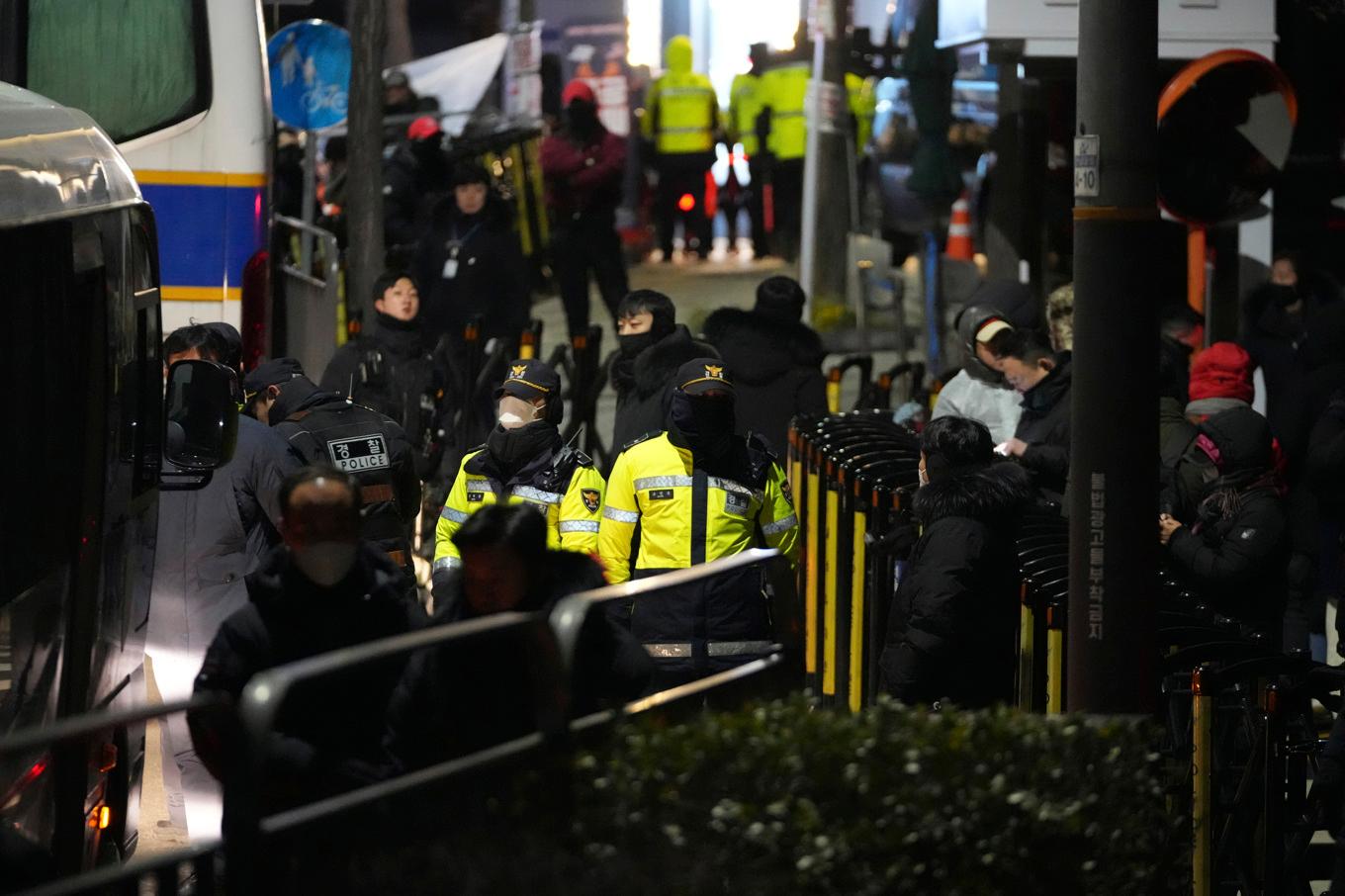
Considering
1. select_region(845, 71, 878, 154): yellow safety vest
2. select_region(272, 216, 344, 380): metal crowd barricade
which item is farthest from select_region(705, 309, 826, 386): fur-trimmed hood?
select_region(845, 71, 878, 154): yellow safety vest

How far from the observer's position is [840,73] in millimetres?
18219

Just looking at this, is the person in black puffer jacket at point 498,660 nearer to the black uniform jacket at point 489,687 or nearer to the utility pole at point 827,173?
the black uniform jacket at point 489,687

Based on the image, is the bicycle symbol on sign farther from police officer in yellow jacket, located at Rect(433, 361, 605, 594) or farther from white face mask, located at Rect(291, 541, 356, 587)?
white face mask, located at Rect(291, 541, 356, 587)

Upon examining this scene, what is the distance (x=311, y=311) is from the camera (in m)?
14.0

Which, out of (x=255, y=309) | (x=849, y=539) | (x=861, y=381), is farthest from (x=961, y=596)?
(x=861, y=381)

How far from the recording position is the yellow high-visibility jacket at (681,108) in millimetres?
22562

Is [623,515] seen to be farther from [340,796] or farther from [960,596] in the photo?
[340,796]

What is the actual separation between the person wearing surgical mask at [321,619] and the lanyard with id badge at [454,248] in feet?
31.5

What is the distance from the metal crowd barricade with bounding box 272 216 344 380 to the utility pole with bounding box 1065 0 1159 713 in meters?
8.53

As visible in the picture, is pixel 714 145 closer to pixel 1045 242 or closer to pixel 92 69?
pixel 1045 242

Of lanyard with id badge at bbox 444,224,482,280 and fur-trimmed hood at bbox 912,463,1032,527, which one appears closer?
fur-trimmed hood at bbox 912,463,1032,527

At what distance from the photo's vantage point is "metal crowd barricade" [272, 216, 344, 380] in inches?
533

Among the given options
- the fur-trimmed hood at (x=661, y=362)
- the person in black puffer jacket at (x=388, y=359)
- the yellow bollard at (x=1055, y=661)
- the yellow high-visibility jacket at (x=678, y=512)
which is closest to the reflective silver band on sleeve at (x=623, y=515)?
the yellow high-visibility jacket at (x=678, y=512)

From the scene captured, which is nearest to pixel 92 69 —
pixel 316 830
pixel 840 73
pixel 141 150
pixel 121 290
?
pixel 141 150
